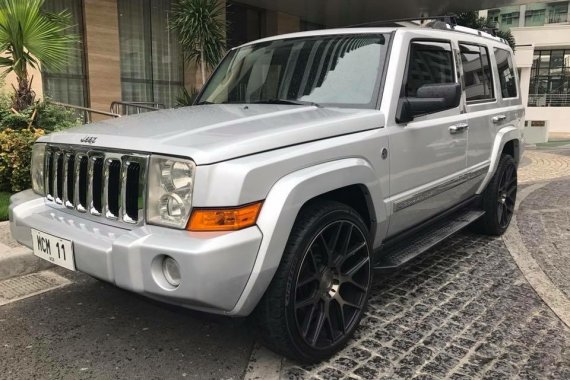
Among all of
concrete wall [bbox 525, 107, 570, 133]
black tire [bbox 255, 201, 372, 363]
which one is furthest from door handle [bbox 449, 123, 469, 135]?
concrete wall [bbox 525, 107, 570, 133]

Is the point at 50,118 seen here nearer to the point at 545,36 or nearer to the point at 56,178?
the point at 56,178

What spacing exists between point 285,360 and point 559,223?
4585mm

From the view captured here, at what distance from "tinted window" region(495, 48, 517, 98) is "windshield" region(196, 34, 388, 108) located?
7.42 feet

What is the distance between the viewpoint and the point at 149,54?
11453mm

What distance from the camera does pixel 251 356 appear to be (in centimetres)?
300

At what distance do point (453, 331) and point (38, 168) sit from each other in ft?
9.36

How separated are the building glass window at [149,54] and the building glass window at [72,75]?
914mm

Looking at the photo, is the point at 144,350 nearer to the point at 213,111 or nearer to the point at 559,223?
the point at 213,111

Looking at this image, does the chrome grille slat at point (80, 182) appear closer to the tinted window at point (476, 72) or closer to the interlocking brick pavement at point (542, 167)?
the tinted window at point (476, 72)

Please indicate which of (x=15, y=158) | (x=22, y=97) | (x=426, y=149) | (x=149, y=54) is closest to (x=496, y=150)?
(x=426, y=149)

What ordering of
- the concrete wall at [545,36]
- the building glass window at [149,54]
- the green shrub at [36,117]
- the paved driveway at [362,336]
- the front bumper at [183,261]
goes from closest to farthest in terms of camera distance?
the front bumper at [183,261] → the paved driveway at [362,336] → the green shrub at [36,117] → the building glass window at [149,54] → the concrete wall at [545,36]

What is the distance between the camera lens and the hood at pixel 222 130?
8.14 ft

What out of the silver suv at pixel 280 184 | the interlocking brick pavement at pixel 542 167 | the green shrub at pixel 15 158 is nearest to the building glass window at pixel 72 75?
the green shrub at pixel 15 158

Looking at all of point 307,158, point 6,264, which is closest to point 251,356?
point 307,158
